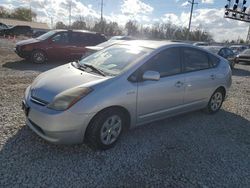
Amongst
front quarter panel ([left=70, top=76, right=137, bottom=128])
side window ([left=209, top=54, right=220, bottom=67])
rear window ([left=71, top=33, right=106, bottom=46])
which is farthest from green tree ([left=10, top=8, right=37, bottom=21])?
front quarter panel ([left=70, top=76, right=137, bottom=128])

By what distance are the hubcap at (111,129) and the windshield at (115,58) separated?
0.69 metres

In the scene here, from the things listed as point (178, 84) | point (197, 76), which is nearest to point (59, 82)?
point (178, 84)

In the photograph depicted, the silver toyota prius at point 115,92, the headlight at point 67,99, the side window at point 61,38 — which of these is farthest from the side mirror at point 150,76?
the side window at point 61,38

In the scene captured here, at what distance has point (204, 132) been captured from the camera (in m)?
4.29

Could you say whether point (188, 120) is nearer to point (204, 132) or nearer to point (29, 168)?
point (204, 132)

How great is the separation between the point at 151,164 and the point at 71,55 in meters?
8.63

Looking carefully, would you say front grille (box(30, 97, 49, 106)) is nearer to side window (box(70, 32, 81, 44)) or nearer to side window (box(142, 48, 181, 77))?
side window (box(142, 48, 181, 77))

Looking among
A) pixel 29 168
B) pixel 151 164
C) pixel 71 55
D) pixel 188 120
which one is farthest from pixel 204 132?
pixel 71 55

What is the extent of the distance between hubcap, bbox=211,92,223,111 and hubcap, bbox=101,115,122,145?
2.71 metres

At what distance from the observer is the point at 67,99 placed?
116 inches

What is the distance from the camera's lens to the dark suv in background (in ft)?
32.1

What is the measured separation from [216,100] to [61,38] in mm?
7699

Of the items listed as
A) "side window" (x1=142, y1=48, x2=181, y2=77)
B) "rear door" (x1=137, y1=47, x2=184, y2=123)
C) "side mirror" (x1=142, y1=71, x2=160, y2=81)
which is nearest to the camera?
"side mirror" (x1=142, y1=71, x2=160, y2=81)

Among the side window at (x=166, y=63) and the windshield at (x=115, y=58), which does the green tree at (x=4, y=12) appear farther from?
the side window at (x=166, y=63)
